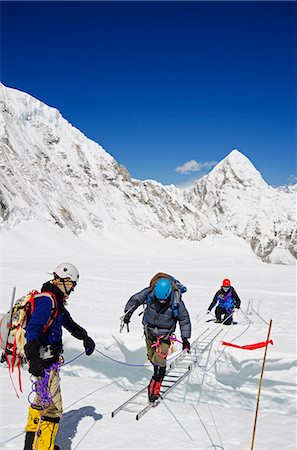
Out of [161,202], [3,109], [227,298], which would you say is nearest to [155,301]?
[227,298]

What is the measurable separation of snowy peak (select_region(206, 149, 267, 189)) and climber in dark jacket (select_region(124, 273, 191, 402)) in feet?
530

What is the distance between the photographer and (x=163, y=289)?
5.42 meters

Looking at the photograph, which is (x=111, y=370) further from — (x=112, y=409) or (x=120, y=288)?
(x=120, y=288)

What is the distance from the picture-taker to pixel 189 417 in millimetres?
5438

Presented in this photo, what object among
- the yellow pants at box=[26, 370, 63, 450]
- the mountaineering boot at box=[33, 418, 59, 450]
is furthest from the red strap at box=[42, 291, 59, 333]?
the mountaineering boot at box=[33, 418, 59, 450]

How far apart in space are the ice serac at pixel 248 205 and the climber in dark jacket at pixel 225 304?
98880 millimetres

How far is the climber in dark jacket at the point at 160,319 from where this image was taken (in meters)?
5.61

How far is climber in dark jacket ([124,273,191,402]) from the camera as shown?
18.4 feet

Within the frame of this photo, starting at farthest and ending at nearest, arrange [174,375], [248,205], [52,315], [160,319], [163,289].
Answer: [248,205], [174,375], [160,319], [163,289], [52,315]

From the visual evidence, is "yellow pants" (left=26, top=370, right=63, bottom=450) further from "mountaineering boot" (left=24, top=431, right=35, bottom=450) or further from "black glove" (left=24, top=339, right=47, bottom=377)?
"black glove" (left=24, top=339, right=47, bottom=377)

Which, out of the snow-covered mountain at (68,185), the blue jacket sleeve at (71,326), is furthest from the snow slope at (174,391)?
the snow-covered mountain at (68,185)

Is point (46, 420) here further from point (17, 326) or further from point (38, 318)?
point (38, 318)

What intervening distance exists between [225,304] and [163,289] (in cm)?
571

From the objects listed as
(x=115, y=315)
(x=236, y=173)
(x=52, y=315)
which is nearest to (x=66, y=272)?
(x=52, y=315)
